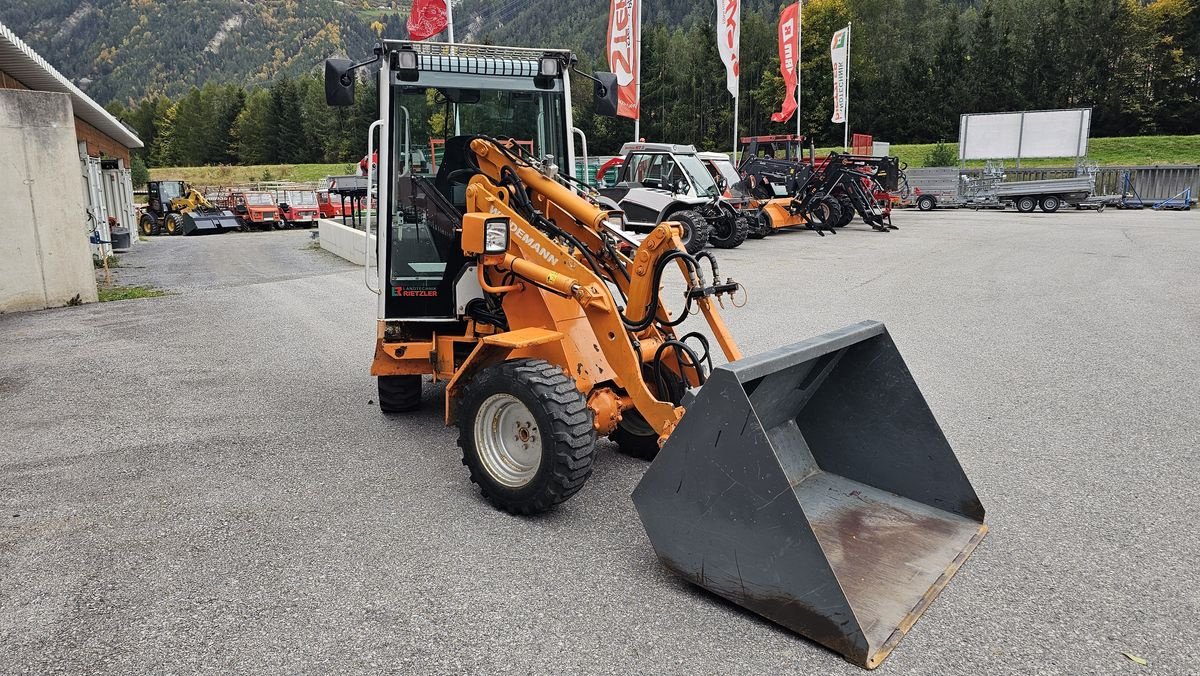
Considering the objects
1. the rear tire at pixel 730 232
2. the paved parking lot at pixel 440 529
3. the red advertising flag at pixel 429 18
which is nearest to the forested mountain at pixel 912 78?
the rear tire at pixel 730 232

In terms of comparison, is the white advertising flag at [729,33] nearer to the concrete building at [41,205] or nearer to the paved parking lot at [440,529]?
the paved parking lot at [440,529]

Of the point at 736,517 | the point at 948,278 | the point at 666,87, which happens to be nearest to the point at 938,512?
the point at 736,517

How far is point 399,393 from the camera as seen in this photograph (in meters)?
6.31

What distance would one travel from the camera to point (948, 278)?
13.4 meters

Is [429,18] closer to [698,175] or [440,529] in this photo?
[698,175]

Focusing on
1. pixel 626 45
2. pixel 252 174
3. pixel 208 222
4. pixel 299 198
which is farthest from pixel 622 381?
pixel 252 174

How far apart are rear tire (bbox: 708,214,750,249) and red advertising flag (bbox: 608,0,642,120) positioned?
20.5 feet

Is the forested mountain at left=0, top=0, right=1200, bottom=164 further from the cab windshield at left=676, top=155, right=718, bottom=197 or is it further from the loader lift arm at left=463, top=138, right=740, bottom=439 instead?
the loader lift arm at left=463, top=138, right=740, bottom=439

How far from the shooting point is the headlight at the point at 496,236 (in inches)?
191

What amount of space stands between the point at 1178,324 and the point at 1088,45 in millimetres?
55716

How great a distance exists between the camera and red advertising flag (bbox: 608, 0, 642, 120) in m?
23.6

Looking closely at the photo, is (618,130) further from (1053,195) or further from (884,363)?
(884,363)

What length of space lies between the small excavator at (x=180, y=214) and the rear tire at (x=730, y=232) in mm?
23044

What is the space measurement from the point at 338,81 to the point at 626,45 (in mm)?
19671
